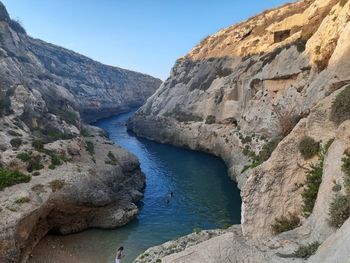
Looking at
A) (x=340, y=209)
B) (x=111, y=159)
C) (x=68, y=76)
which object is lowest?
(x=111, y=159)

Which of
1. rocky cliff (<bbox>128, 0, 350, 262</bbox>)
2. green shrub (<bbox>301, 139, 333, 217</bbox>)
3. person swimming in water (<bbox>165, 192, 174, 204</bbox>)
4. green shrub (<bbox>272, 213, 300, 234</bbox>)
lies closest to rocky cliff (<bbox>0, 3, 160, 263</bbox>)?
person swimming in water (<bbox>165, 192, 174, 204</bbox>)

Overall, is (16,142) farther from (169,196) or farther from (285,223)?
(285,223)

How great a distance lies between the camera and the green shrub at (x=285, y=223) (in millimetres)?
19641

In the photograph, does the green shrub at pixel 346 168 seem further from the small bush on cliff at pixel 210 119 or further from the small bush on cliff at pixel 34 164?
the small bush on cliff at pixel 210 119

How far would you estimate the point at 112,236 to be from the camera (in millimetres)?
35312

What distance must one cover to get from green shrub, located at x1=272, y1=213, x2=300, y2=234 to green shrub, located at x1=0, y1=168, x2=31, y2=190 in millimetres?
23426

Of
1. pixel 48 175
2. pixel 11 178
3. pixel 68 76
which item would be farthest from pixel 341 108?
pixel 68 76

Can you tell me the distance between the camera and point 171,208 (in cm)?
4331

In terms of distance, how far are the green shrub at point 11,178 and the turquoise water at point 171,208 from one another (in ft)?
21.3

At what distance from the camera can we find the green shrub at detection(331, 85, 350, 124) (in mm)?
20859

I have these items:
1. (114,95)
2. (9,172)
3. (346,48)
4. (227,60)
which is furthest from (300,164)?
(114,95)

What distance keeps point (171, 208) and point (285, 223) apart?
24390mm

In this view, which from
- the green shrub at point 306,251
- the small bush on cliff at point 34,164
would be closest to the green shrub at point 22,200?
the small bush on cliff at point 34,164

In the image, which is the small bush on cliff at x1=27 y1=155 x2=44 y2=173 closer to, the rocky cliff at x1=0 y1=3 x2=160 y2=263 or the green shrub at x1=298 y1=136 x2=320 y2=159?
the rocky cliff at x1=0 y1=3 x2=160 y2=263
